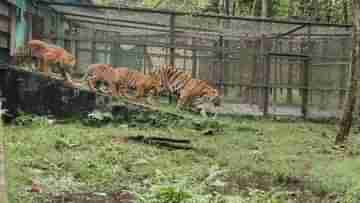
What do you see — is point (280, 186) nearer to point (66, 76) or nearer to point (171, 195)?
point (171, 195)

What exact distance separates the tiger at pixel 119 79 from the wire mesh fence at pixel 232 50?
45.9 inches

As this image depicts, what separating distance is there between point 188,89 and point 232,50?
1473 mm

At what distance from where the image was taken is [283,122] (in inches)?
478

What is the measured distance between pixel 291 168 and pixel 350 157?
4.02ft

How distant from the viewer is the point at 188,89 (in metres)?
12.0

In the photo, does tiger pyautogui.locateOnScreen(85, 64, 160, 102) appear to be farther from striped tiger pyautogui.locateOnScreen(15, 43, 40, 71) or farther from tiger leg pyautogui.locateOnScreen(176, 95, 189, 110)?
striped tiger pyautogui.locateOnScreen(15, 43, 40, 71)

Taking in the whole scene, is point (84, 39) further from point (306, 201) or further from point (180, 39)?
point (306, 201)

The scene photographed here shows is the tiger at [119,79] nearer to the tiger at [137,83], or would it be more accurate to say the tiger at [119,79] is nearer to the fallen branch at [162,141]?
the tiger at [137,83]

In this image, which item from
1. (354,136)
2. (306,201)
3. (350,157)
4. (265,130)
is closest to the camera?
(306,201)

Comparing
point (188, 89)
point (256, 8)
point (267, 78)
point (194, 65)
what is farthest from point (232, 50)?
point (256, 8)

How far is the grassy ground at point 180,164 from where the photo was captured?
471cm

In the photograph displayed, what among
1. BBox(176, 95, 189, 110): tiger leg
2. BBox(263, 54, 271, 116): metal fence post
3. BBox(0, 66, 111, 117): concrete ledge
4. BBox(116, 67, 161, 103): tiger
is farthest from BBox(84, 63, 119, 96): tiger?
BBox(263, 54, 271, 116): metal fence post

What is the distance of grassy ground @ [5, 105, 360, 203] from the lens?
15.5ft

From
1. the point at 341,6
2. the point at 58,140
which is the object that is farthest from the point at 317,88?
the point at 341,6
